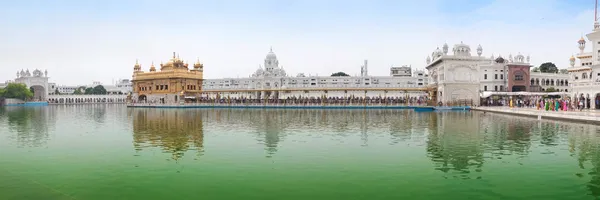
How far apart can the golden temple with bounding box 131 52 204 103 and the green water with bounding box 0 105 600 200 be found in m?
44.4

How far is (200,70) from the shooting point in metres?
66.6

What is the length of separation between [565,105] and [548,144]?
19.3 metres

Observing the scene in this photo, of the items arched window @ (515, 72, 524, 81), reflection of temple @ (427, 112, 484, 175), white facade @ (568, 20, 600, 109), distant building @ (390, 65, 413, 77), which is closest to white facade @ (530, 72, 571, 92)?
arched window @ (515, 72, 524, 81)

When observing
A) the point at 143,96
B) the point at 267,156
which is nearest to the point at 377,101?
the point at 143,96

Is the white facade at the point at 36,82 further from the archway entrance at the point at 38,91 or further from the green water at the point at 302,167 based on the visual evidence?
the green water at the point at 302,167

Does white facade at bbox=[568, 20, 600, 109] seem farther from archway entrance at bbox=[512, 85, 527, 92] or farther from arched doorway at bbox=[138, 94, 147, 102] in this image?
arched doorway at bbox=[138, 94, 147, 102]

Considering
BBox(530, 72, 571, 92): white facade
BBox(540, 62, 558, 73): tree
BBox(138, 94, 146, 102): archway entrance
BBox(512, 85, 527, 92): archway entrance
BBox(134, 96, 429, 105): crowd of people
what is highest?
BBox(540, 62, 558, 73): tree

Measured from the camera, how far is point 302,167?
11.2m

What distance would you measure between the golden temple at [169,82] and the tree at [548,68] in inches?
2569

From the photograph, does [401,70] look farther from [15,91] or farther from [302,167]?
[302,167]

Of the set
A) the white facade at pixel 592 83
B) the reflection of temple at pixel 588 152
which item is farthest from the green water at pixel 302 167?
the white facade at pixel 592 83

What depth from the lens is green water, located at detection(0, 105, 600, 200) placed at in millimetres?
8727

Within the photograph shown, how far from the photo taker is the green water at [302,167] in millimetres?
8727

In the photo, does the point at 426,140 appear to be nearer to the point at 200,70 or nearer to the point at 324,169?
the point at 324,169
